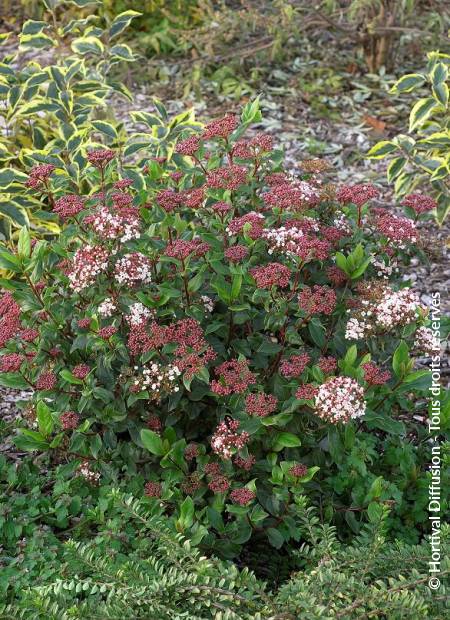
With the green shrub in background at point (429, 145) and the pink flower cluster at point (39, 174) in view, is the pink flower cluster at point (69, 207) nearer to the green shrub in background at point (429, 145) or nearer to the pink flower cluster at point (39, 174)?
the pink flower cluster at point (39, 174)

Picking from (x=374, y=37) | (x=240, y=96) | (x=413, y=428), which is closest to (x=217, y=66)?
(x=240, y=96)

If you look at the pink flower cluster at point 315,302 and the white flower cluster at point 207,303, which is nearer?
the pink flower cluster at point 315,302

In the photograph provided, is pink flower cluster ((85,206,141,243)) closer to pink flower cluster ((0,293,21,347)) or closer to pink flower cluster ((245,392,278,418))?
pink flower cluster ((0,293,21,347))

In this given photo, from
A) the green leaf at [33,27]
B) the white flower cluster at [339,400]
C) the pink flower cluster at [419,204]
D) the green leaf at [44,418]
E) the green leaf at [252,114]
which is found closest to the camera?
the white flower cluster at [339,400]

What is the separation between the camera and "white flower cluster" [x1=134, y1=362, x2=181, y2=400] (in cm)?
227

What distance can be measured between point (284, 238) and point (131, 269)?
46cm

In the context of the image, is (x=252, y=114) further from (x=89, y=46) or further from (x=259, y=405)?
(x=89, y=46)

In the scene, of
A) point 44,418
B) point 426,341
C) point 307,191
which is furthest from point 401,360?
point 44,418

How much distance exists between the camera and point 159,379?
2264 mm

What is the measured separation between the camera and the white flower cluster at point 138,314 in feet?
7.51

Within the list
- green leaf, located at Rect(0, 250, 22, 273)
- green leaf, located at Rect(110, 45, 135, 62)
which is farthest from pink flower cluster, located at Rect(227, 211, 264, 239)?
green leaf, located at Rect(110, 45, 135, 62)

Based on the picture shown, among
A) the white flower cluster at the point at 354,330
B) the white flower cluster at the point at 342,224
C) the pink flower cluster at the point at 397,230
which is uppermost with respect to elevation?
the pink flower cluster at the point at 397,230

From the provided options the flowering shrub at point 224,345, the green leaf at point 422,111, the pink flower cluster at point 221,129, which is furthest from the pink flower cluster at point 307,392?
the green leaf at point 422,111

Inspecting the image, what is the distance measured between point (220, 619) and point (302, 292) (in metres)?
0.94
